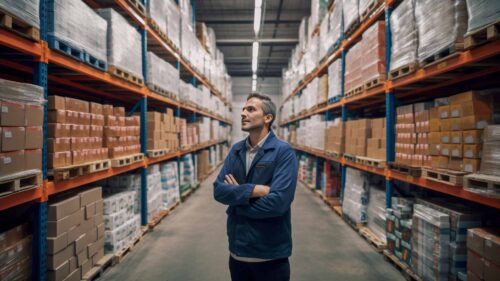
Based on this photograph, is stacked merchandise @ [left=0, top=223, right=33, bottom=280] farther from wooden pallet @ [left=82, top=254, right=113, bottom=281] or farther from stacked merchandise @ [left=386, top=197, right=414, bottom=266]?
stacked merchandise @ [left=386, top=197, right=414, bottom=266]

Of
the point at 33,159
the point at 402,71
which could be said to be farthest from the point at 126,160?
the point at 402,71

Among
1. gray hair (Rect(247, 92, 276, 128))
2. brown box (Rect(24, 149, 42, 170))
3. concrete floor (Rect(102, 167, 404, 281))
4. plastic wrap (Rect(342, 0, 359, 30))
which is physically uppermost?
plastic wrap (Rect(342, 0, 359, 30))

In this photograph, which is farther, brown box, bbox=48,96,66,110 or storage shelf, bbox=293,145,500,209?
brown box, bbox=48,96,66,110

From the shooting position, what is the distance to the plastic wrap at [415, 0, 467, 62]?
2.80 m

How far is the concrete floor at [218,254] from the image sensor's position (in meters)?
3.65

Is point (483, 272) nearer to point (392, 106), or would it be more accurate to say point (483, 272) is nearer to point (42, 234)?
point (392, 106)

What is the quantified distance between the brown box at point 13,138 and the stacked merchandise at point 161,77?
3.02 metres

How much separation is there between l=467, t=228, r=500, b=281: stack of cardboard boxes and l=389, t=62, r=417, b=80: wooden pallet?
1828mm

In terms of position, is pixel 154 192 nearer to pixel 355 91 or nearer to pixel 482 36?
pixel 355 91

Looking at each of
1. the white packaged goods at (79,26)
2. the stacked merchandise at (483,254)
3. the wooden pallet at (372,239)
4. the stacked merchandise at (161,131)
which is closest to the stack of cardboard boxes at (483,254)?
the stacked merchandise at (483,254)

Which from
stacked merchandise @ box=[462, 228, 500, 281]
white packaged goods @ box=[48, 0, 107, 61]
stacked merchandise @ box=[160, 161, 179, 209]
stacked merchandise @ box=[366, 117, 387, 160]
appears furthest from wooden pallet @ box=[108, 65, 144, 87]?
stacked merchandise @ box=[462, 228, 500, 281]

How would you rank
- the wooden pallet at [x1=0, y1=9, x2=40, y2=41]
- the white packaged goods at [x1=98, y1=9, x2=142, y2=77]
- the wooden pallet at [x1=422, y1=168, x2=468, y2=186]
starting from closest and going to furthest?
the wooden pallet at [x1=0, y1=9, x2=40, y2=41] → the wooden pallet at [x1=422, y1=168, x2=468, y2=186] → the white packaged goods at [x1=98, y1=9, x2=142, y2=77]

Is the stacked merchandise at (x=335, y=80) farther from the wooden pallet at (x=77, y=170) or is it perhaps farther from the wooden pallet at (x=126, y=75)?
the wooden pallet at (x=77, y=170)

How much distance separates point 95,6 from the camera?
4621 millimetres
